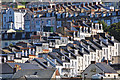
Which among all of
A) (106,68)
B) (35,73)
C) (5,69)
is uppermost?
(35,73)

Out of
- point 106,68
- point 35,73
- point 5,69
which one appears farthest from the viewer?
point 106,68

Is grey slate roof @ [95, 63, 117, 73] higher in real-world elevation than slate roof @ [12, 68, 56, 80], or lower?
lower

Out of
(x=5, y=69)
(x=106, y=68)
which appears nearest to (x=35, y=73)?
(x=5, y=69)

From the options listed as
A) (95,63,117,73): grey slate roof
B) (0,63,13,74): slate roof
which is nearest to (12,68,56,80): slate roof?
(0,63,13,74): slate roof

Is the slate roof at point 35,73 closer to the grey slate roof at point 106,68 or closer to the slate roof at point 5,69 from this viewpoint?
the slate roof at point 5,69

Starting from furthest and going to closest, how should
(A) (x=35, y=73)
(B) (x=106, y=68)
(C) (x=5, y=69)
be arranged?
(B) (x=106, y=68)
(C) (x=5, y=69)
(A) (x=35, y=73)

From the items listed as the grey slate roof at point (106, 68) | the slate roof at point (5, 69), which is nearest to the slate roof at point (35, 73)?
the slate roof at point (5, 69)

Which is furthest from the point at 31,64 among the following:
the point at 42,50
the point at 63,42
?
the point at 63,42

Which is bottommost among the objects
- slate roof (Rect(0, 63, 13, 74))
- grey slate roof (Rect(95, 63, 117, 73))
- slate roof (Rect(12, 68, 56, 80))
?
grey slate roof (Rect(95, 63, 117, 73))

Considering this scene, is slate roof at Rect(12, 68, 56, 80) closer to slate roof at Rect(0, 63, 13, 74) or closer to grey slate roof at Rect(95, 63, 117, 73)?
slate roof at Rect(0, 63, 13, 74)

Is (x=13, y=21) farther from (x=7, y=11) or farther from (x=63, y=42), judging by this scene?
(x=63, y=42)

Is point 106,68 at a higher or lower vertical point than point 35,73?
lower

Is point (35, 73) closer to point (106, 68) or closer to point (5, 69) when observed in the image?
point (5, 69)
